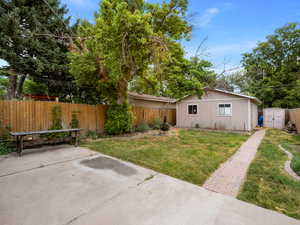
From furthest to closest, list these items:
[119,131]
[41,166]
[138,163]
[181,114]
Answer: [181,114] → [119,131] → [138,163] → [41,166]

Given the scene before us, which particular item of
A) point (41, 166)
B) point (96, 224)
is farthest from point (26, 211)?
point (41, 166)

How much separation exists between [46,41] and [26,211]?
11886 millimetres

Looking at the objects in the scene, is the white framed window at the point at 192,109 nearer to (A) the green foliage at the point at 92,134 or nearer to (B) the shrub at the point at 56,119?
(A) the green foliage at the point at 92,134

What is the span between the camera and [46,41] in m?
10.2

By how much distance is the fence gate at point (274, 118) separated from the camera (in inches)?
497

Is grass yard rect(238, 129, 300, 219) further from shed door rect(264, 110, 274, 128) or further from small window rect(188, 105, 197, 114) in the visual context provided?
shed door rect(264, 110, 274, 128)

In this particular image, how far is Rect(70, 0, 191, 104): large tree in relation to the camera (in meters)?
5.21

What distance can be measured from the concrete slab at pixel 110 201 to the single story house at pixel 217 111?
397 inches

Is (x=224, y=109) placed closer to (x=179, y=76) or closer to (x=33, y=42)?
(x=179, y=76)

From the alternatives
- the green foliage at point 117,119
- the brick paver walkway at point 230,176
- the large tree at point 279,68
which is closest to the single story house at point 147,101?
the green foliage at point 117,119

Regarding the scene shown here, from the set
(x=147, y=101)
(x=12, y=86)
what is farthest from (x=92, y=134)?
(x=12, y=86)

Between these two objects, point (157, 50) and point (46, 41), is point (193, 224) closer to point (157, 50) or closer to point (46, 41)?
point (157, 50)

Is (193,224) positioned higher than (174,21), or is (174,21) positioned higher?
(174,21)

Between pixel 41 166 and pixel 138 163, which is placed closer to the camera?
pixel 41 166
